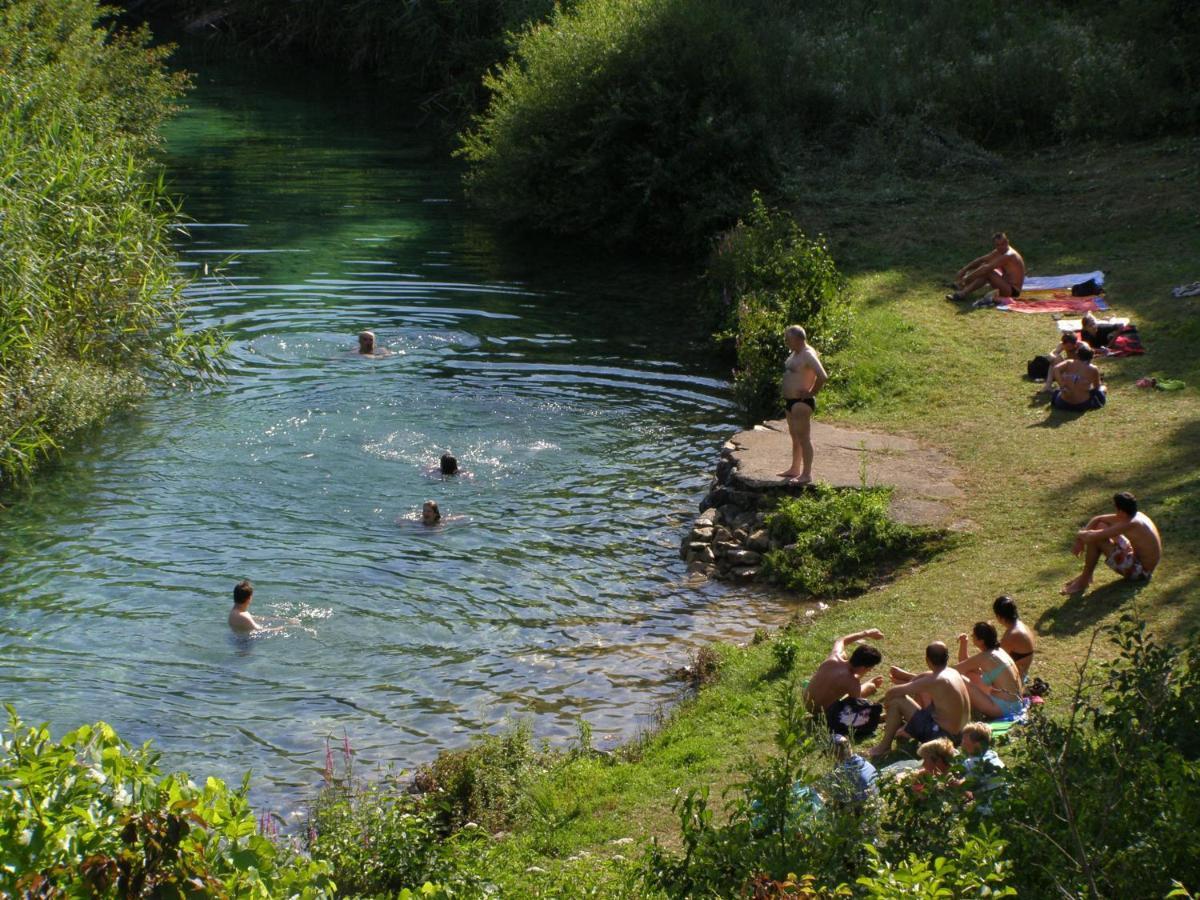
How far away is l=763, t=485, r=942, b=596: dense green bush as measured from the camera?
49.5 ft

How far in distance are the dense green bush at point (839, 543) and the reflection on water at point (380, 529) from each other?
0.68 metres

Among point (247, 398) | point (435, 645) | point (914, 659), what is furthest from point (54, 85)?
point (914, 659)

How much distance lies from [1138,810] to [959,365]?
14156 millimetres

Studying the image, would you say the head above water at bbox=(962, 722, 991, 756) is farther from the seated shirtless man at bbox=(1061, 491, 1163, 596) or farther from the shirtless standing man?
the shirtless standing man

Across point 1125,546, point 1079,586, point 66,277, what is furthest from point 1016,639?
point 66,277

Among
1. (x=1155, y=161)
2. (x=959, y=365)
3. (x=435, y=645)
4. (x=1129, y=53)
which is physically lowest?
(x=435, y=645)

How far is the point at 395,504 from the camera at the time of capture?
17.6 metres

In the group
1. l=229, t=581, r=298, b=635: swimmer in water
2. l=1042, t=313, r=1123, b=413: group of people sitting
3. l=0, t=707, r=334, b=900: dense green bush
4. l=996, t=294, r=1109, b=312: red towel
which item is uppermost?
l=0, t=707, r=334, b=900: dense green bush

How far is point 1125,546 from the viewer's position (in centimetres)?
1291

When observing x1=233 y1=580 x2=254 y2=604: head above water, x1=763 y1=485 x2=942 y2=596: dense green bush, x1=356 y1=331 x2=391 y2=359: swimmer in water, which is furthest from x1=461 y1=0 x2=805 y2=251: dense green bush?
x1=233 y1=580 x2=254 y2=604: head above water

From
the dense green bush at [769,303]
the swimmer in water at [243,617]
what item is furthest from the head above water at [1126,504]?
the swimmer in water at [243,617]

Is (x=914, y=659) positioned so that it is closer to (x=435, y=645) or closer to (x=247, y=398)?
(x=435, y=645)

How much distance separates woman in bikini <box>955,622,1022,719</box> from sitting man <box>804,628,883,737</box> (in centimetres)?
80

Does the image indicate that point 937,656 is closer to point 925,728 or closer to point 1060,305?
point 925,728
